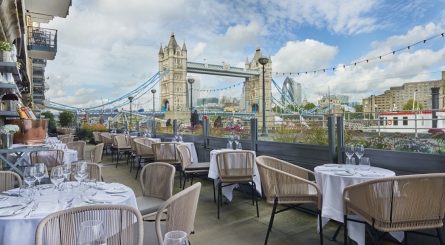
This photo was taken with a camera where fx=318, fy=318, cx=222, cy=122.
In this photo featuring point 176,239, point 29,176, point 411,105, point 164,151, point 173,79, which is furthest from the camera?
point 173,79

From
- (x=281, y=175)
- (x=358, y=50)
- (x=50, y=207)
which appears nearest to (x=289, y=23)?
(x=358, y=50)

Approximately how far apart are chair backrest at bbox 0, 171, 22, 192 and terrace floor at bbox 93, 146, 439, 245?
1572 millimetres

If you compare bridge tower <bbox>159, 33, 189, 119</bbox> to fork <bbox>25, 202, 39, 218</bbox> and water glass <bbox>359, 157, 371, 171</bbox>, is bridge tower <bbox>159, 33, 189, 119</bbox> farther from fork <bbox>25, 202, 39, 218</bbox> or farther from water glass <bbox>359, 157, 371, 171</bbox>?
fork <bbox>25, 202, 39, 218</bbox>

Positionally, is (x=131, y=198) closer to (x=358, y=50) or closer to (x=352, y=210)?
(x=352, y=210)

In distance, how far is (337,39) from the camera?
17.9 meters

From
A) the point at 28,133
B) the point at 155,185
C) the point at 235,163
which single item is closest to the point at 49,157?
the point at 28,133

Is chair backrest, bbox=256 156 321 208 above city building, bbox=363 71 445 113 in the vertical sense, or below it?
below

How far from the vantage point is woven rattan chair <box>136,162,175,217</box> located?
8.47 ft

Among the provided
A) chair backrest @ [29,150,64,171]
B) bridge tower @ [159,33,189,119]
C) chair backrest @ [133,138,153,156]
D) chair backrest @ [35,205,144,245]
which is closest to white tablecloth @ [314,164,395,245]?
chair backrest @ [35,205,144,245]

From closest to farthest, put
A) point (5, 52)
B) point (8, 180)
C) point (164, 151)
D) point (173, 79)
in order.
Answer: point (8, 180) → point (5, 52) → point (164, 151) → point (173, 79)

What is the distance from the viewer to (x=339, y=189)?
261 cm

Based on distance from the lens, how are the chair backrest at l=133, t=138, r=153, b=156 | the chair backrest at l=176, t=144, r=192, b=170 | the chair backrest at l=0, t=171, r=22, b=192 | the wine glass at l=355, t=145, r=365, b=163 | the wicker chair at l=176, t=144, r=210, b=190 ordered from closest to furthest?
the chair backrest at l=0, t=171, r=22, b=192
the wine glass at l=355, t=145, r=365, b=163
the wicker chair at l=176, t=144, r=210, b=190
the chair backrest at l=176, t=144, r=192, b=170
the chair backrest at l=133, t=138, r=153, b=156

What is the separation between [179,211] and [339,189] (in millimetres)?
1493

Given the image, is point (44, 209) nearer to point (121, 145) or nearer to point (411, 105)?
point (121, 145)
